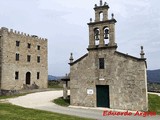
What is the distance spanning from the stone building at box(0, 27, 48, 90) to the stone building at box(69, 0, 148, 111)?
63.8 feet

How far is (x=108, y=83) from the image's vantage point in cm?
2302

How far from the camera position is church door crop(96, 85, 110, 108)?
75.9 ft

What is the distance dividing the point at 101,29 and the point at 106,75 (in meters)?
4.85

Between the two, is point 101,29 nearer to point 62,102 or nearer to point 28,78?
point 62,102

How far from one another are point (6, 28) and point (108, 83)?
83.2ft

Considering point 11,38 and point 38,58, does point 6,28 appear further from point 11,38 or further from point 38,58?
point 38,58

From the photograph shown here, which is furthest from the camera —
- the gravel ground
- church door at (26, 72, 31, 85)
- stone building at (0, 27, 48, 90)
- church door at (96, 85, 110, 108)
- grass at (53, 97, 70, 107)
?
church door at (26, 72, 31, 85)

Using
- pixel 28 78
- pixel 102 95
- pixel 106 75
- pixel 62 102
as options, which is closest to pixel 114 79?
pixel 106 75

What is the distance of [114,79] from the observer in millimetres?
22672

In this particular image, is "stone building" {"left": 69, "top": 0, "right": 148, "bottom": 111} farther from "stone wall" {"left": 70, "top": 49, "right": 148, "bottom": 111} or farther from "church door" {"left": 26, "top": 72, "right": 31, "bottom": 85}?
"church door" {"left": 26, "top": 72, "right": 31, "bottom": 85}

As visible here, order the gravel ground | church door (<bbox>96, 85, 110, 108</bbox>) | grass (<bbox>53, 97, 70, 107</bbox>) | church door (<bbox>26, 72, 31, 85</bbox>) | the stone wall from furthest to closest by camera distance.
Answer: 1. church door (<bbox>26, 72, 31, 85</bbox>)
2. grass (<bbox>53, 97, 70, 107</bbox>)
3. the gravel ground
4. church door (<bbox>96, 85, 110, 108</bbox>)
5. the stone wall

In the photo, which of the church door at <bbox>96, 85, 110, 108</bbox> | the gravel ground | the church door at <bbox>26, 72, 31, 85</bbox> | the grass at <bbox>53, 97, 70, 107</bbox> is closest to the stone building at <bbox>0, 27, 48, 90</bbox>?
the church door at <bbox>26, 72, 31, 85</bbox>

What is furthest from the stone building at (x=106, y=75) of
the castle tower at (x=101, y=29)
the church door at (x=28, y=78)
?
the church door at (x=28, y=78)

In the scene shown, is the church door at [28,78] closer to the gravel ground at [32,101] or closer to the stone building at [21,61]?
the stone building at [21,61]
